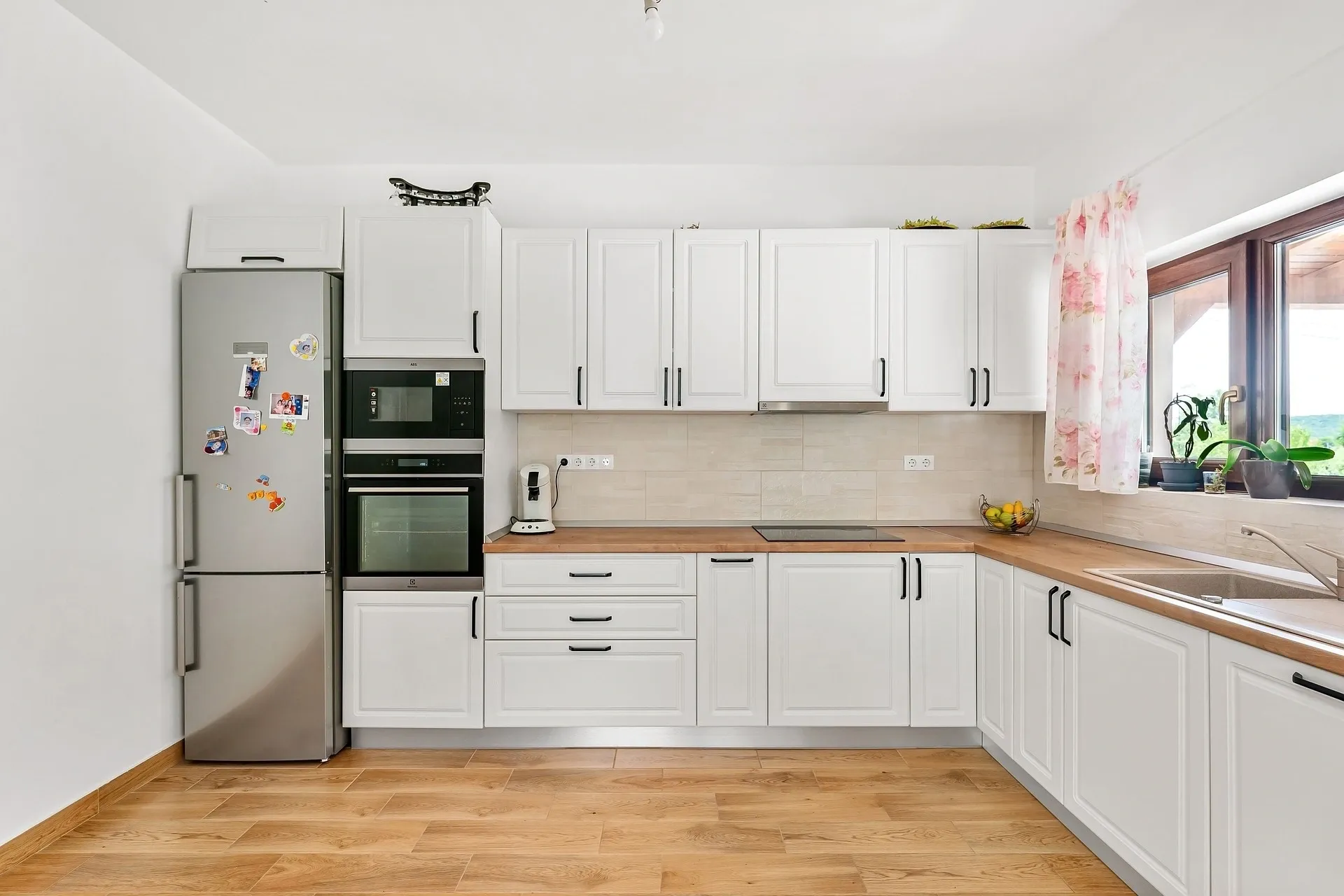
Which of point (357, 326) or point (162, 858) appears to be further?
point (357, 326)

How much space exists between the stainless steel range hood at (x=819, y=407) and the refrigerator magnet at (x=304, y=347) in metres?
1.86

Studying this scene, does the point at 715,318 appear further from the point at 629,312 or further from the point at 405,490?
the point at 405,490

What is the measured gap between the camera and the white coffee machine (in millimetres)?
3104

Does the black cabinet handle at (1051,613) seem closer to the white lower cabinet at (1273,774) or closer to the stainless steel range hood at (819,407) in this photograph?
the white lower cabinet at (1273,774)

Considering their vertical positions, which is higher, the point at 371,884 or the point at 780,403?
the point at 780,403

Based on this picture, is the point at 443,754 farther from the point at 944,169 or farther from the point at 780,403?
the point at 944,169

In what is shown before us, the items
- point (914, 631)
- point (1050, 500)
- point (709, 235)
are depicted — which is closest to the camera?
point (914, 631)

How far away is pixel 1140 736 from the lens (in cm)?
182

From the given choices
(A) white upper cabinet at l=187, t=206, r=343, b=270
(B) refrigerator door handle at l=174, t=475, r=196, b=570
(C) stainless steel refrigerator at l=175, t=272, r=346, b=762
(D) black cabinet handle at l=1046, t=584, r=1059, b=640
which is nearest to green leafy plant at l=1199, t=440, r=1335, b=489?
(D) black cabinet handle at l=1046, t=584, r=1059, b=640

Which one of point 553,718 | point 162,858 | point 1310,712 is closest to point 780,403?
point 553,718

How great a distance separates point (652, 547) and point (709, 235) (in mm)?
1410

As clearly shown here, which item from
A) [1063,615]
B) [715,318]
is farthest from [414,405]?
[1063,615]

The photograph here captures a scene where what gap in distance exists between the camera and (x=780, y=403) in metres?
3.09

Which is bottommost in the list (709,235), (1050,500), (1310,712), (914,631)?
(914,631)
